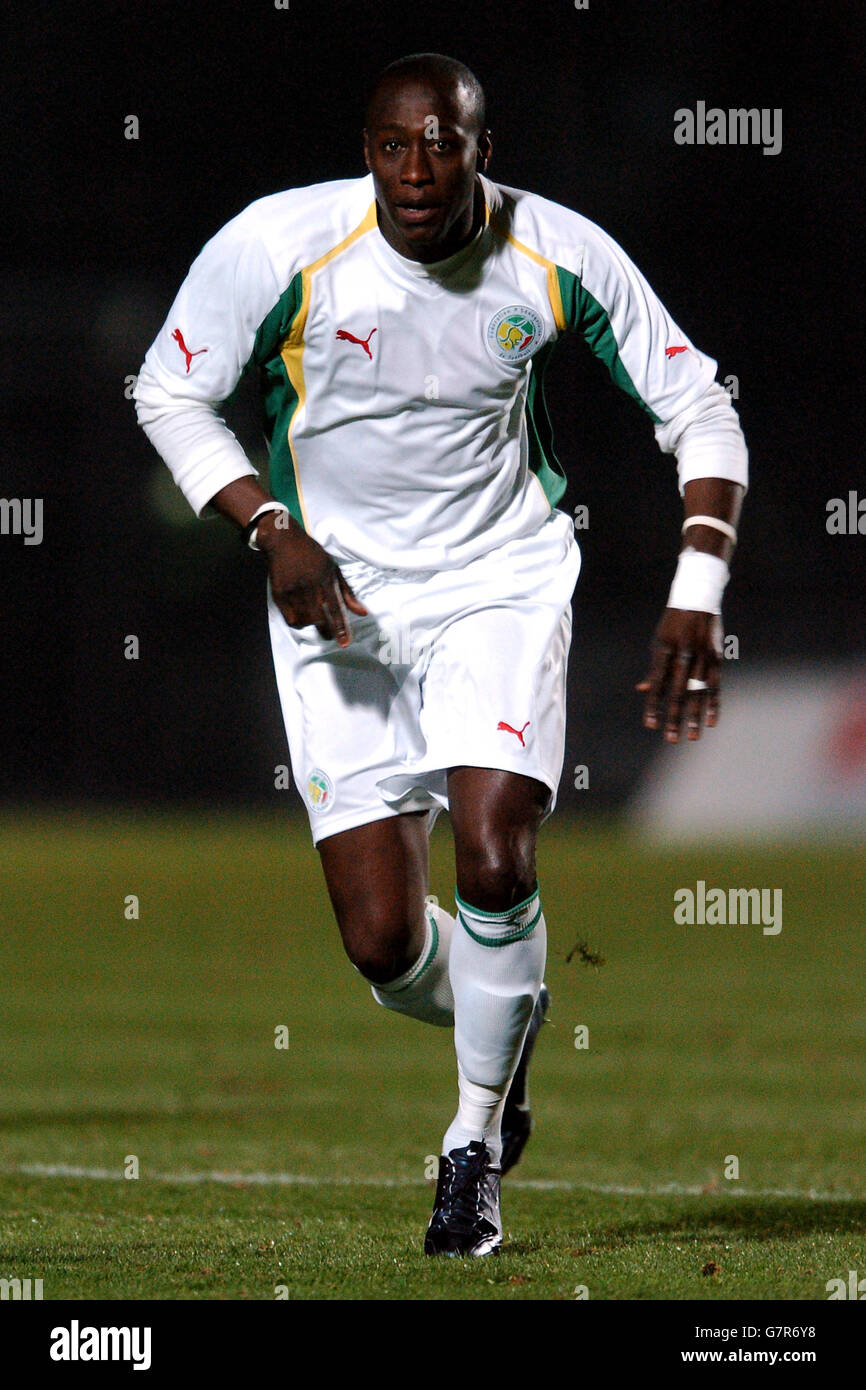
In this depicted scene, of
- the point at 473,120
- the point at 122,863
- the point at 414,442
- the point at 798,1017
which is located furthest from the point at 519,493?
the point at 122,863

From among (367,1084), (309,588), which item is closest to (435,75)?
(309,588)

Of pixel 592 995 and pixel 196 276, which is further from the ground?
pixel 196 276

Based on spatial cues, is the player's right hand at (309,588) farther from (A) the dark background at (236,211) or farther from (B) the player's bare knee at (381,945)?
(A) the dark background at (236,211)

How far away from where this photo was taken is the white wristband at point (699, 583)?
4277 millimetres

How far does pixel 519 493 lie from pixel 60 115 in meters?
15.5

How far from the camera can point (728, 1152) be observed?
24.1 feet

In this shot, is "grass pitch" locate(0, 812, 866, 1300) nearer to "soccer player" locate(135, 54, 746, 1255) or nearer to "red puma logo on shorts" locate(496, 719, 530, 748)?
"soccer player" locate(135, 54, 746, 1255)

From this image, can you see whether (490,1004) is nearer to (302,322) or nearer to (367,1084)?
(302,322)

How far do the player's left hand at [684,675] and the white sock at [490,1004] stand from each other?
569 millimetres

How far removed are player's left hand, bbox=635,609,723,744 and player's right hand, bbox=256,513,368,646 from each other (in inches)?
25.6

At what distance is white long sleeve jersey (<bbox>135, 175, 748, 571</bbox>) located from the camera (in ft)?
14.9

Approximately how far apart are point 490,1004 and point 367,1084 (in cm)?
490

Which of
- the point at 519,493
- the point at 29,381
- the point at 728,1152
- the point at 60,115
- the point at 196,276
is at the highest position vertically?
the point at 60,115
